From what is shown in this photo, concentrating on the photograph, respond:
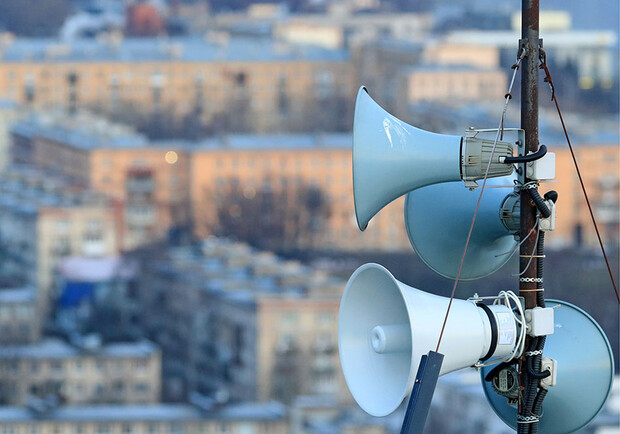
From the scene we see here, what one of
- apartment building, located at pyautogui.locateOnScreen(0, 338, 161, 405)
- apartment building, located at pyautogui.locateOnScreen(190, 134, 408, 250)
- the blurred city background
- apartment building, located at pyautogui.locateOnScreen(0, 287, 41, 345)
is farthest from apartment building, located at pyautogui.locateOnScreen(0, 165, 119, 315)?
apartment building, located at pyautogui.locateOnScreen(190, 134, 408, 250)

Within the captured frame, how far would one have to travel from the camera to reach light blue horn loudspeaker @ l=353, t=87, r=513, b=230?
1.74 meters

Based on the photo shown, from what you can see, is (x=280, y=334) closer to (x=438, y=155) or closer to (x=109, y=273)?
(x=109, y=273)

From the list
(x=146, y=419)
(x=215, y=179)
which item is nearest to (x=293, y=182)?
(x=215, y=179)

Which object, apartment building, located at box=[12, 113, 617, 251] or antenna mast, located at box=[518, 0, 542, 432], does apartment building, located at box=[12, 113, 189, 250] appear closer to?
apartment building, located at box=[12, 113, 617, 251]

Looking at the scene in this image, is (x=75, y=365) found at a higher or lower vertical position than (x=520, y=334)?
lower

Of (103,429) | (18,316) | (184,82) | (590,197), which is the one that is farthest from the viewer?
(184,82)

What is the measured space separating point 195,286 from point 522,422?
24391 millimetres

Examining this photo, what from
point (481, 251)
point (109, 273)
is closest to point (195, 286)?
point (109, 273)

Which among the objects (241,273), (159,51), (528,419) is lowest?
(241,273)

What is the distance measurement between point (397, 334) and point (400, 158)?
19 cm

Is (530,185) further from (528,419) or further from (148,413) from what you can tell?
→ (148,413)

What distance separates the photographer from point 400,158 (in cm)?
177

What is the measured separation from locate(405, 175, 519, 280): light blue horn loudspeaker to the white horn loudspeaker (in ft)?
0.50

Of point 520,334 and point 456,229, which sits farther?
point 456,229
